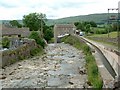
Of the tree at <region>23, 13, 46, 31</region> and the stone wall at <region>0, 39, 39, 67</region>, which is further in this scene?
the tree at <region>23, 13, 46, 31</region>

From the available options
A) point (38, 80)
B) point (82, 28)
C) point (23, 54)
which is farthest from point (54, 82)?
point (82, 28)

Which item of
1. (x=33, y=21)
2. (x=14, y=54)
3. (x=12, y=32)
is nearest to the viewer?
(x=14, y=54)

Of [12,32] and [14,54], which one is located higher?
[12,32]

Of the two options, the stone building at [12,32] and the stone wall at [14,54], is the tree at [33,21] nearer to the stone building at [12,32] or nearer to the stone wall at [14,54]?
the stone building at [12,32]

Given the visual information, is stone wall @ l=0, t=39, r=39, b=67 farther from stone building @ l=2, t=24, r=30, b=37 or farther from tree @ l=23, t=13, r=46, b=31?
tree @ l=23, t=13, r=46, b=31

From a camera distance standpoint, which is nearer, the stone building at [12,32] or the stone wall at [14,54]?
the stone wall at [14,54]

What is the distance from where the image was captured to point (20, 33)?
213ft

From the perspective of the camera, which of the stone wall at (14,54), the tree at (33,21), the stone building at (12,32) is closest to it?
the stone wall at (14,54)

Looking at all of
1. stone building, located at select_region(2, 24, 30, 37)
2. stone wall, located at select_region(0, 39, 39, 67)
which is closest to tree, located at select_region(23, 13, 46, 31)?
stone building, located at select_region(2, 24, 30, 37)

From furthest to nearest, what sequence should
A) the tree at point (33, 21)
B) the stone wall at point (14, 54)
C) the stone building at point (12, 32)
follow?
the tree at point (33, 21), the stone building at point (12, 32), the stone wall at point (14, 54)

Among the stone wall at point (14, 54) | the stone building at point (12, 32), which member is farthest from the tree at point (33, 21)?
the stone wall at point (14, 54)

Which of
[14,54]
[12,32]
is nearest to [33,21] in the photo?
[12,32]

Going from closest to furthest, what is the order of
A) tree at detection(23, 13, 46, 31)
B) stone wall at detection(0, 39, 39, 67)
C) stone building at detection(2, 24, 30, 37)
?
stone wall at detection(0, 39, 39, 67) → stone building at detection(2, 24, 30, 37) → tree at detection(23, 13, 46, 31)

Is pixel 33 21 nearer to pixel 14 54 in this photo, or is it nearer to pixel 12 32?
pixel 12 32
